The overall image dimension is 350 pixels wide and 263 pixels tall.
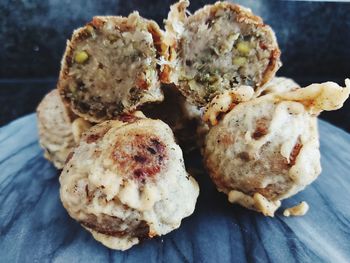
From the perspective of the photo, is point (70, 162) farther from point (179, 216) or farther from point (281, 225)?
point (281, 225)

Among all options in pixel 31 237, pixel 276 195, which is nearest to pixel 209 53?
pixel 276 195

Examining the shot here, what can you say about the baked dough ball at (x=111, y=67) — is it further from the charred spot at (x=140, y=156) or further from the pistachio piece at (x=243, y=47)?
the pistachio piece at (x=243, y=47)

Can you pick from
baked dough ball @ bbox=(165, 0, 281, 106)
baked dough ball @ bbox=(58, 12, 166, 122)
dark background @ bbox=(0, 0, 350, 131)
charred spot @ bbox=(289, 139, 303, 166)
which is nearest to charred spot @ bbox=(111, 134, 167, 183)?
baked dough ball @ bbox=(58, 12, 166, 122)

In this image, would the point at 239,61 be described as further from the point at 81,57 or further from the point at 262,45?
the point at 81,57

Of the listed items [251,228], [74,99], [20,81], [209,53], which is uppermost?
[209,53]

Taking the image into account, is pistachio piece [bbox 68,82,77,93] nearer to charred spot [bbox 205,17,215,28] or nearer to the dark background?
charred spot [bbox 205,17,215,28]

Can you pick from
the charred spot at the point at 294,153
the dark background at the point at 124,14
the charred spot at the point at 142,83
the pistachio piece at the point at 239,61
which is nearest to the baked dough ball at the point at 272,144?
the charred spot at the point at 294,153

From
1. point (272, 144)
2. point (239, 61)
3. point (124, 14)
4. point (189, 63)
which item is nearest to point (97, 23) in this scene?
point (189, 63)
